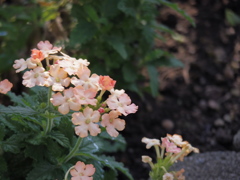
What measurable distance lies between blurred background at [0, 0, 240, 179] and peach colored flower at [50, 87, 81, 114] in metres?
1.01

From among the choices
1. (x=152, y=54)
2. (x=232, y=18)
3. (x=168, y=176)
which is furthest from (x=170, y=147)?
(x=232, y=18)

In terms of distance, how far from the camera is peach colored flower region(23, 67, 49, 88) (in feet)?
4.02

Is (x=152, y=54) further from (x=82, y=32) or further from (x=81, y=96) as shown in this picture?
(x=81, y=96)

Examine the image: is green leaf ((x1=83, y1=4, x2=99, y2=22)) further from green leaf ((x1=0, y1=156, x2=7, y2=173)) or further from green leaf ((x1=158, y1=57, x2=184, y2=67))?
green leaf ((x1=0, y1=156, x2=7, y2=173))

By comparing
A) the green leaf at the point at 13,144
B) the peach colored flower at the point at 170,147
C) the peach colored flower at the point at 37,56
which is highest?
the peach colored flower at the point at 37,56

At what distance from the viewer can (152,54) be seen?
2562 mm

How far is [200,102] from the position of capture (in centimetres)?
288

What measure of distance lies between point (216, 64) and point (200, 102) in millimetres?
406

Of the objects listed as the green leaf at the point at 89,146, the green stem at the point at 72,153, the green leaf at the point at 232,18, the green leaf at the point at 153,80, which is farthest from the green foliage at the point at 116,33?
the green leaf at the point at 232,18

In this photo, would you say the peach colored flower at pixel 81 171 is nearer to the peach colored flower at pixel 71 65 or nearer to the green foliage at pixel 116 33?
the peach colored flower at pixel 71 65

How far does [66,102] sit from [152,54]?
143 cm

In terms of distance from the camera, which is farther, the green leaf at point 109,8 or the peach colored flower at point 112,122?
the green leaf at point 109,8

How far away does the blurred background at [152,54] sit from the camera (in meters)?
2.39

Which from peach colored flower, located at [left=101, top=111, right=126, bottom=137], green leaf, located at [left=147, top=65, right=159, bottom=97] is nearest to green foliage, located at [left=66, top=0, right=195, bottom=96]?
green leaf, located at [left=147, top=65, right=159, bottom=97]
